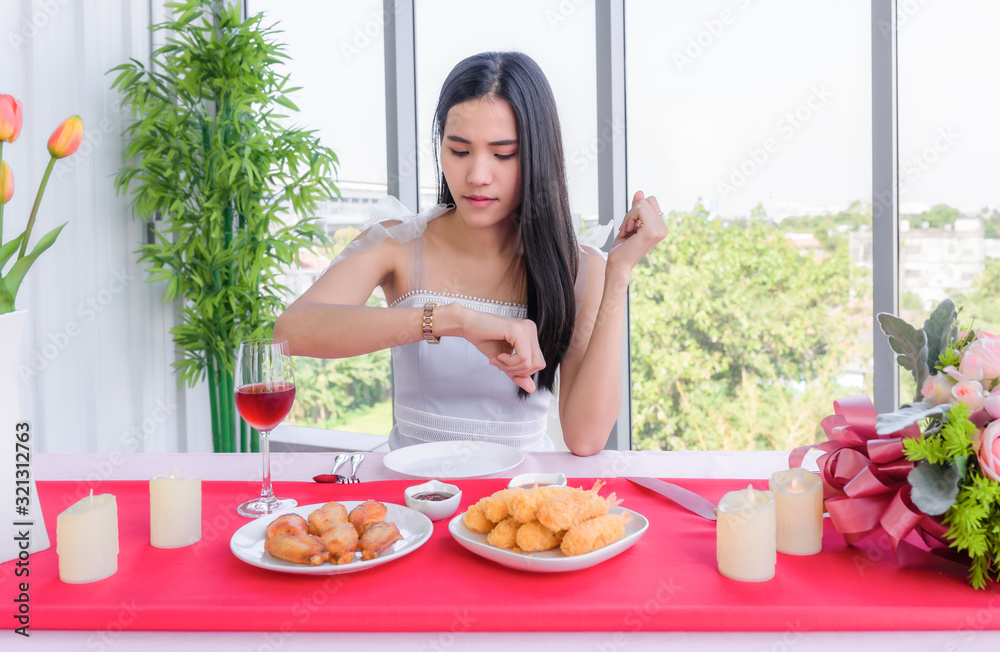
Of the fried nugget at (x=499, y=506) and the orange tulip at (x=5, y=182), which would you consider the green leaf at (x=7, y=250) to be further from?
the fried nugget at (x=499, y=506)

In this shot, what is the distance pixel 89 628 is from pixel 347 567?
0.89 feet

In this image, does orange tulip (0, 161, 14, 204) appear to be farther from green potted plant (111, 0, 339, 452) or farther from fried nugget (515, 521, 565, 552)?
green potted plant (111, 0, 339, 452)

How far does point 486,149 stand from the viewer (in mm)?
1692

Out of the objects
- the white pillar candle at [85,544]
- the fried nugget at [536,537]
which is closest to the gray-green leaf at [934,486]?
the fried nugget at [536,537]

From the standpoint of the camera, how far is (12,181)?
90cm

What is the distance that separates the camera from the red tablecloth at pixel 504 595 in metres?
0.75

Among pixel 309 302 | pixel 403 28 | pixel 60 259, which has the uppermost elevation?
pixel 403 28

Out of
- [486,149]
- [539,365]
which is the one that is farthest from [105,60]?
[539,365]

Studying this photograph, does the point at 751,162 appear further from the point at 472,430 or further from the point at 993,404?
the point at 993,404

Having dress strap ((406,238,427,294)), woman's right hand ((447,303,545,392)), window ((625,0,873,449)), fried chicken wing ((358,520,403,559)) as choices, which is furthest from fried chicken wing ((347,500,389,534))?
window ((625,0,873,449))

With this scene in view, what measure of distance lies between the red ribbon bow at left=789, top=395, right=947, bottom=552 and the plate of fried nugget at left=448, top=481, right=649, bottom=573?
252 millimetres

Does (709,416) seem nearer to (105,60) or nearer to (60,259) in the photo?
(60,259)

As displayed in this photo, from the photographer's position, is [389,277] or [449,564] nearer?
[449,564]

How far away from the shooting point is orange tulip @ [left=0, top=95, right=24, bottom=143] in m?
0.83
